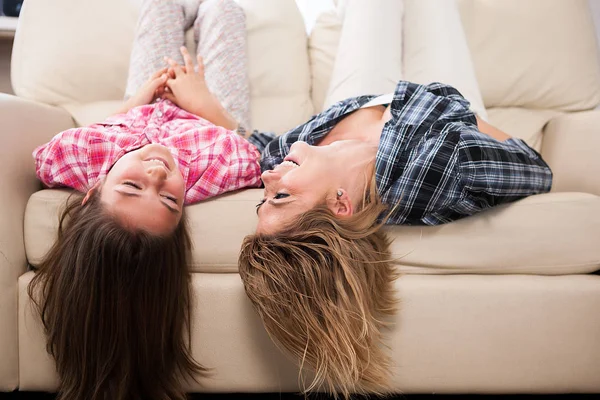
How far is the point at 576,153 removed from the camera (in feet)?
4.09

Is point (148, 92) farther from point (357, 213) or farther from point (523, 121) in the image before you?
point (523, 121)

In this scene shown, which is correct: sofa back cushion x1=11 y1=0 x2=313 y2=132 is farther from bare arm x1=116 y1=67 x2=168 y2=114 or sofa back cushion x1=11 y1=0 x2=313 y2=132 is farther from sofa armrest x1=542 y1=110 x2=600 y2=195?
sofa armrest x1=542 y1=110 x2=600 y2=195

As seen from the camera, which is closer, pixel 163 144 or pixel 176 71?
pixel 163 144

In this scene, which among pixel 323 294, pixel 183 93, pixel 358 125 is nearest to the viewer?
pixel 323 294

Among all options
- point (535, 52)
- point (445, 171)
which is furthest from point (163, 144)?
point (535, 52)

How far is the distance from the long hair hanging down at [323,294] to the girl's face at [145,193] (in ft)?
0.57

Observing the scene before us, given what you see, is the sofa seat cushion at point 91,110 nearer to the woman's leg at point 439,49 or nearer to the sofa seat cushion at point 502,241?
the sofa seat cushion at point 502,241

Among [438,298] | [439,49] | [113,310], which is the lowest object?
[113,310]

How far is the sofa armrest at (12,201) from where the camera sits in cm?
98

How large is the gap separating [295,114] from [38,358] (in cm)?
96

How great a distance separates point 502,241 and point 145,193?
67 cm

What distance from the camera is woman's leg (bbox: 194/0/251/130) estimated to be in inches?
59.7

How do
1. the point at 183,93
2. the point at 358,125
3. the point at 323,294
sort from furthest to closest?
the point at 183,93
the point at 358,125
the point at 323,294

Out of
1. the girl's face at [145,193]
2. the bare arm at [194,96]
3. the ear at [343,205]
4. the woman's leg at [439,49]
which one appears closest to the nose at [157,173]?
the girl's face at [145,193]
